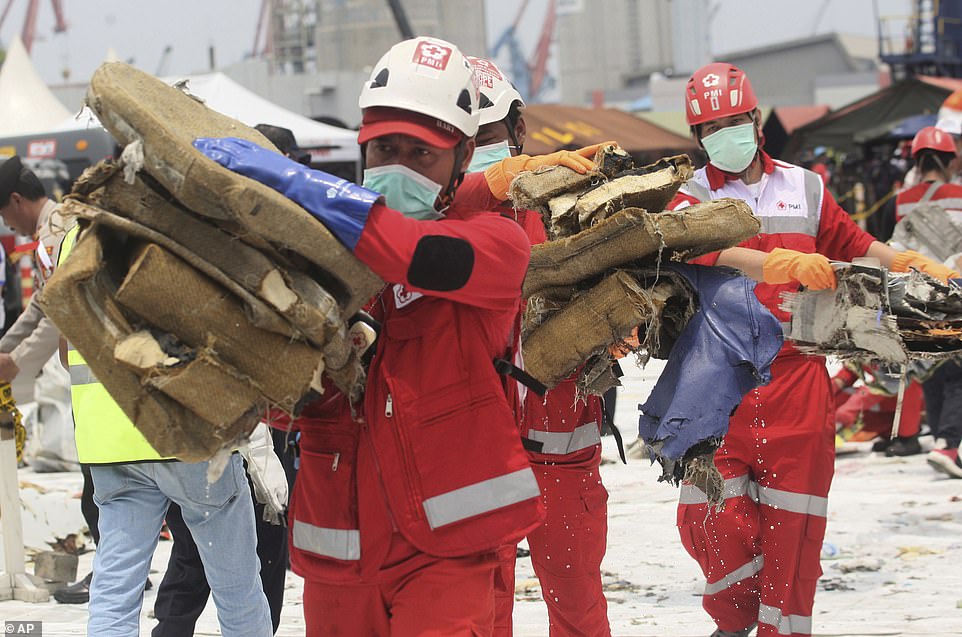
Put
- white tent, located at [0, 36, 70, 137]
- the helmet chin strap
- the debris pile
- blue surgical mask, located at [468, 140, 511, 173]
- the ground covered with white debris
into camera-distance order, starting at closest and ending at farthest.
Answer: the helmet chin strap
the debris pile
blue surgical mask, located at [468, 140, 511, 173]
the ground covered with white debris
white tent, located at [0, 36, 70, 137]

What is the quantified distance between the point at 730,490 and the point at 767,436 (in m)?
0.27

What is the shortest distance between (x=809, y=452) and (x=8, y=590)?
14.3ft

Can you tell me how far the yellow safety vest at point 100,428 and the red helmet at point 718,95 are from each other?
8.51ft

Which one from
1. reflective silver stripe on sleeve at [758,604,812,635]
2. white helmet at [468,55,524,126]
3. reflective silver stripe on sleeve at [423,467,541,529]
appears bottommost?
reflective silver stripe on sleeve at [758,604,812,635]

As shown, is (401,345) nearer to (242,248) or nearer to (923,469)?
(242,248)

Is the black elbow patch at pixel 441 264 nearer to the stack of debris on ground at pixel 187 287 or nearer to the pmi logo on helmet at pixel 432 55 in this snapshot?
the stack of debris on ground at pixel 187 287

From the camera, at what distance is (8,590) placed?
7.33 meters

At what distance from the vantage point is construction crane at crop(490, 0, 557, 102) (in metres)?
132

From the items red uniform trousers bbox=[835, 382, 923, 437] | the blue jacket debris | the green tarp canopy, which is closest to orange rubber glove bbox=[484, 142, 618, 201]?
the blue jacket debris

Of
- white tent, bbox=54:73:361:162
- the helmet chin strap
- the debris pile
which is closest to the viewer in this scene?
the helmet chin strap

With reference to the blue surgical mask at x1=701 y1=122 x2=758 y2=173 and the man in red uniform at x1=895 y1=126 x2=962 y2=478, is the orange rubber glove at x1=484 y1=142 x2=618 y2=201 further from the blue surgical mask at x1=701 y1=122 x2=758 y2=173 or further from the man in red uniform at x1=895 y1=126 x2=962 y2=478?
the man in red uniform at x1=895 y1=126 x2=962 y2=478

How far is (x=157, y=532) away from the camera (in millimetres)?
4949

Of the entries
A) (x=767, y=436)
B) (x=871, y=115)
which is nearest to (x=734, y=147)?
(x=767, y=436)

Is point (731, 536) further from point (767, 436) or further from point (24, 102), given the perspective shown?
point (24, 102)
